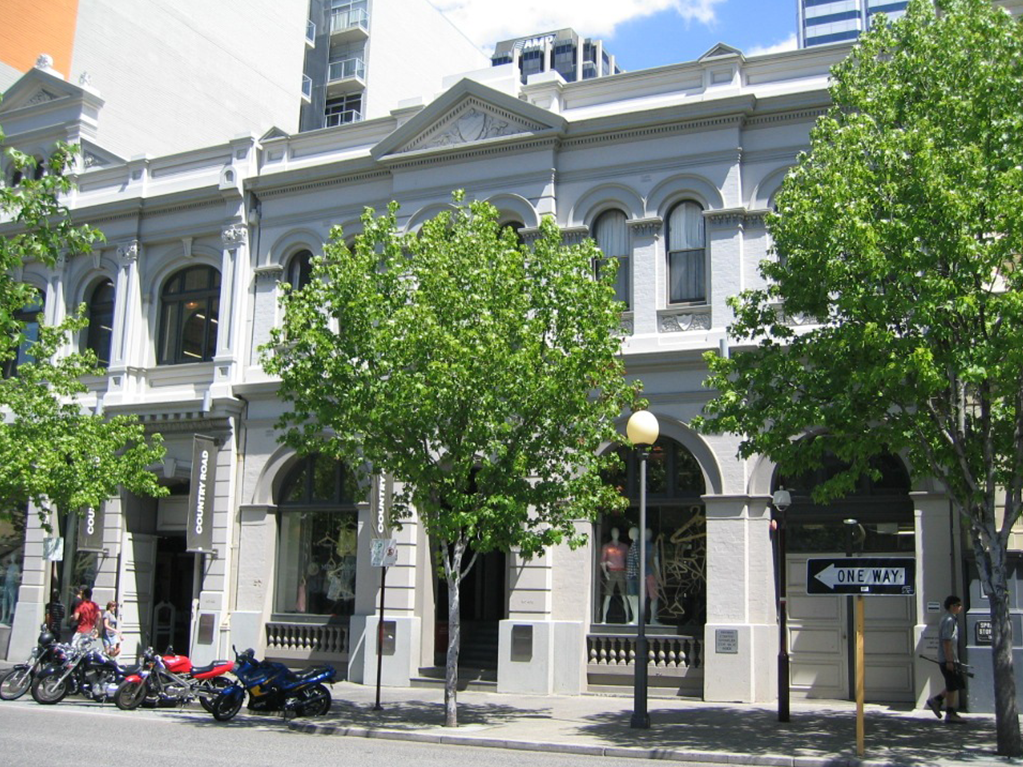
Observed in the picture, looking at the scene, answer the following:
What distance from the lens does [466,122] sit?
941 inches

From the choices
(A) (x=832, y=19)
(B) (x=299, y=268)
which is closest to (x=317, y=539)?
(B) (x=299, y=268)

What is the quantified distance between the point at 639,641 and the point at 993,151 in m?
8.05

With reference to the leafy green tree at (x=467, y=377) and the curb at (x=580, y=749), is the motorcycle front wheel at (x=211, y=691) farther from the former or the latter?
the leafy green tree at (x=467, y=377)

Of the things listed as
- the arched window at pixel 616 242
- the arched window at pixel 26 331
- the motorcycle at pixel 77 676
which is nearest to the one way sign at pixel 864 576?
the arched window at pixel 616 242

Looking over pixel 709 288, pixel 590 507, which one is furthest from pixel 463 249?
pixel 709 288

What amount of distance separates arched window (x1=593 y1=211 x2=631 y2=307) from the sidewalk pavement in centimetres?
774

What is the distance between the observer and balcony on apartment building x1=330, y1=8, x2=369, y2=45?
42000 millimetres

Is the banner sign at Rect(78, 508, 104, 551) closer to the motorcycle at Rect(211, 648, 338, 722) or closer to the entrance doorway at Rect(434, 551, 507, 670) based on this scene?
the entrance doorway at Rect(434, 551, 507, 670)

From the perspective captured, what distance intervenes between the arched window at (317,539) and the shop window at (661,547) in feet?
18.4

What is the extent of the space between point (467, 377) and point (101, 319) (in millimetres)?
15099

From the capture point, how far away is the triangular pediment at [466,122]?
23.1m

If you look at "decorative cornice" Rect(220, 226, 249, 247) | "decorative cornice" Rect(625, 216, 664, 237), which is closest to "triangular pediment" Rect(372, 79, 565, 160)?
"decorative cornice" Rect(625, 216, 664, 237)

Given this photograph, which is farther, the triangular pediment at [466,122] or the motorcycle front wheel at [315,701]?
the triangular pediment at [466,122]

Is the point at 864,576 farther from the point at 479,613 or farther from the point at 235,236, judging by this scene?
the point at 235,236
